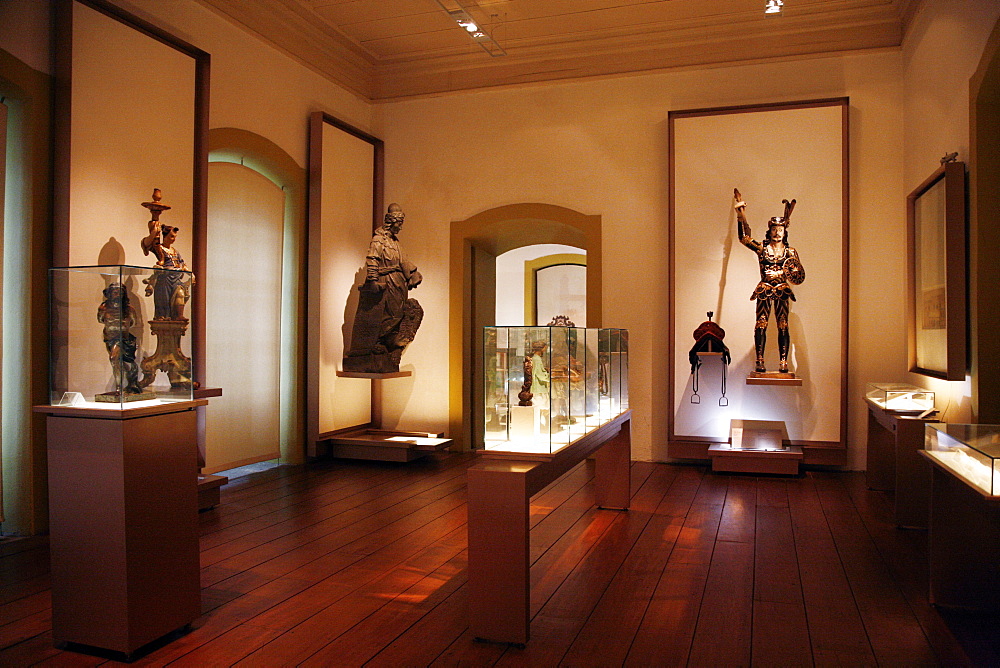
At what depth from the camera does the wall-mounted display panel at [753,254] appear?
7.02 metres

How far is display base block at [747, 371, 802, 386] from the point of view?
22.0 feet

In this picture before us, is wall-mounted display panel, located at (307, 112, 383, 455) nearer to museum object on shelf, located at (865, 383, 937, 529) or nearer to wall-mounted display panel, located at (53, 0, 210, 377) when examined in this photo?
wall-mounted display panel, located at (53, 0, 210, 377)

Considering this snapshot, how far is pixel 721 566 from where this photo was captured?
13.8ft

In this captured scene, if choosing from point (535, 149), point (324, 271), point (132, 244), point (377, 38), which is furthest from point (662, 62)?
point (132, 244)

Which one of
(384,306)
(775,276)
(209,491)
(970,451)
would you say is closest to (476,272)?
(384,306)

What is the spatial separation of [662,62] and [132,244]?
5357 mm

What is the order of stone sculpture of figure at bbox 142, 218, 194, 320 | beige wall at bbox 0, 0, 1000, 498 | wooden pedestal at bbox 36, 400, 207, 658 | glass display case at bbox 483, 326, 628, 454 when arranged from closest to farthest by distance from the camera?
wooden pedestal at bbox 36, 400, 207, 658, stone sculpture of figure at bbox 142, 218, 194, 320, glass display case at bbox 483, 326, 628, 454, beige wall at bbox 0, 0, 1000, 498

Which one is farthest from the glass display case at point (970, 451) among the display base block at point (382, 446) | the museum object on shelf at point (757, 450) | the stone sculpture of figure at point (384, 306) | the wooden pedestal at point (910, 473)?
the stone sculpture of figure at point (384, 306)

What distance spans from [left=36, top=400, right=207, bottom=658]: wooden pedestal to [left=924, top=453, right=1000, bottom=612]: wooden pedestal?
352 cm

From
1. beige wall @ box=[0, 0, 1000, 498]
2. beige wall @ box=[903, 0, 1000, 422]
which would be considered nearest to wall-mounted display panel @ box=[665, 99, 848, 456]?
beige wall @ box=[0, 0, 1000, 498]

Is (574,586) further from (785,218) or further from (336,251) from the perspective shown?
(336,251)

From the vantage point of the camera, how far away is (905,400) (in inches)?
210

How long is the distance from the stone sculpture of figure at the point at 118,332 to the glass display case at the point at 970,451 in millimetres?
3388

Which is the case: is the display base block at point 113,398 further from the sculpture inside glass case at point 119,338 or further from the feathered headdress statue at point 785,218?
the feathered headdress statue at point 785,218
